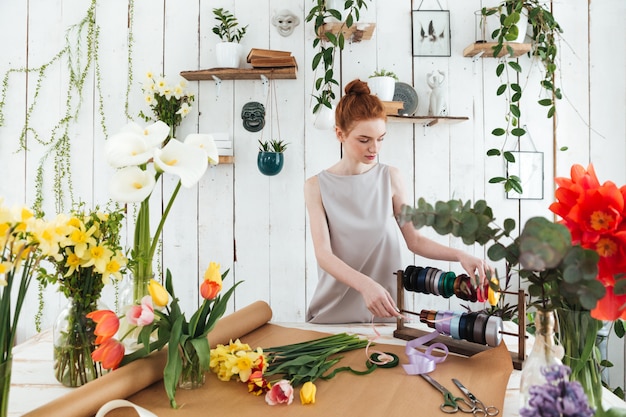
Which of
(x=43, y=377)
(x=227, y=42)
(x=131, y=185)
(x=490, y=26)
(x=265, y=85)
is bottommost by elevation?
(x=43, y=377)

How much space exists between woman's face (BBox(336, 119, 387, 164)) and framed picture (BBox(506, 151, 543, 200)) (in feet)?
3.96

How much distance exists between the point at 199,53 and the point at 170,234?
1.08 m

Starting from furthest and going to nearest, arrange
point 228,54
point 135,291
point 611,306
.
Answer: point 228,54, point 135,291, point 611,306

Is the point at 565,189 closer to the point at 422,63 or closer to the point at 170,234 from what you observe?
the point at 422,63

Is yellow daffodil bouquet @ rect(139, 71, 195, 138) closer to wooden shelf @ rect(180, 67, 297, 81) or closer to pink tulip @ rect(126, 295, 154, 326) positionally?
wooden shelf @ rect(180, 67, 297, 81)

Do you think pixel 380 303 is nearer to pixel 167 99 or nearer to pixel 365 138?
pixel 365 138

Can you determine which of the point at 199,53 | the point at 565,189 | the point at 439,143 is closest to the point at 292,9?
the point at 199,53

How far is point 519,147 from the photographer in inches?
108

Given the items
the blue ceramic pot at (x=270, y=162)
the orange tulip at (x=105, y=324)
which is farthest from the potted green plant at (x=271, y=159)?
the orange tulip at (x=105, y=324)

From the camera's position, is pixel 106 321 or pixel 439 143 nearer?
pixel 106 321

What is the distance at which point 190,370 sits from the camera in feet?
3.20

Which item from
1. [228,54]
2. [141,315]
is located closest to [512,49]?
[228,54]

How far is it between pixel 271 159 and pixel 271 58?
538 millimetres

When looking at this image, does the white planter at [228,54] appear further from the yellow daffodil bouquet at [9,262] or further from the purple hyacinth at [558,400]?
the purple hyacinth at [558,400]
